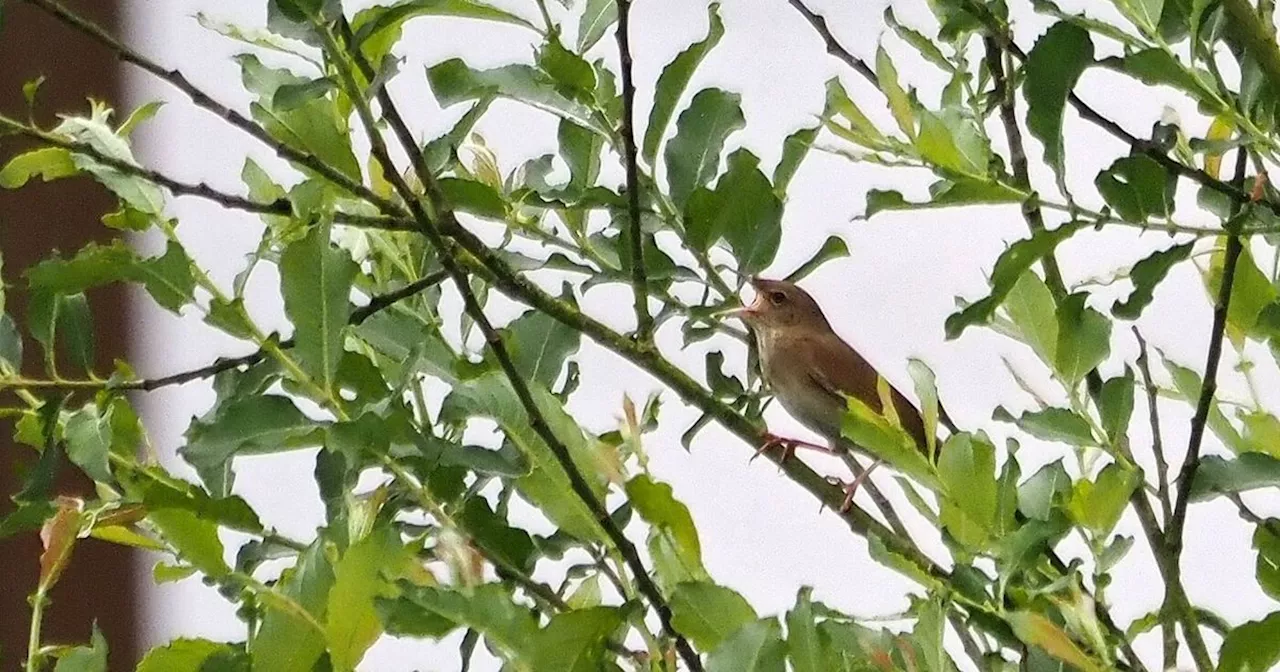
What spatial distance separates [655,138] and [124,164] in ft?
0.68

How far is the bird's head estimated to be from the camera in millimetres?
1048

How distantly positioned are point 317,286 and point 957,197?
0.22 metres

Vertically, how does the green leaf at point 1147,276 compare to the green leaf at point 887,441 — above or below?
above

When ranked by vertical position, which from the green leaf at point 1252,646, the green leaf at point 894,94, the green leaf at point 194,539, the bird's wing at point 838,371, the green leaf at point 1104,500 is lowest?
the green leaf at point 1252,646

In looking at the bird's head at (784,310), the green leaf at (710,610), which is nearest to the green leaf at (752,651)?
the green leaf at (710,610)

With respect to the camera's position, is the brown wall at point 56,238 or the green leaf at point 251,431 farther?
the brown wall at point 56,238

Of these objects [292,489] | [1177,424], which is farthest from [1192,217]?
[292,489]

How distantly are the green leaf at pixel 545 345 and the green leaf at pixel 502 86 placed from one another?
0.27ft

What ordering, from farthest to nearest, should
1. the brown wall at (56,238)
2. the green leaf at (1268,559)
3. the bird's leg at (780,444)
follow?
the brown wall at (56,238) < the bird's leg at (780,444) < the green leaf at (1268,559)

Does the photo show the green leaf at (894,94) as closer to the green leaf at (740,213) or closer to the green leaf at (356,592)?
the green leaf at (740,213)

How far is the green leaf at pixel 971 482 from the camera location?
1.40 feet

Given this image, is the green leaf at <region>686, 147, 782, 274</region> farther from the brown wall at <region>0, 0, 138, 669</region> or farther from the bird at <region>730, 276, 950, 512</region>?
the brown wall at <region>0, 0, 138, 669</region>

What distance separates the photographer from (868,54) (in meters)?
1.37

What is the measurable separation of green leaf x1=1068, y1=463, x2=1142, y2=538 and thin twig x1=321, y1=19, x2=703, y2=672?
0.47 feet
